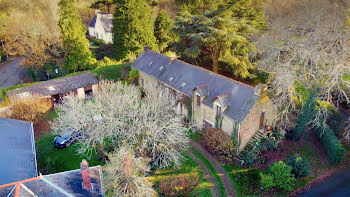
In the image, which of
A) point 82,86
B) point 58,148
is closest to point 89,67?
point 82,86

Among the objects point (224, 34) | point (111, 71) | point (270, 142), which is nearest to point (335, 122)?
point (270, 142)

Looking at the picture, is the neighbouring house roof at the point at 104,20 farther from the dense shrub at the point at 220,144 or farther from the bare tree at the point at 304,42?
the dense shrub at the point at 220,144

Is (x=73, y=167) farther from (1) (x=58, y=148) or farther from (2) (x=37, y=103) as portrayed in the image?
(2) (x=37, y=103)

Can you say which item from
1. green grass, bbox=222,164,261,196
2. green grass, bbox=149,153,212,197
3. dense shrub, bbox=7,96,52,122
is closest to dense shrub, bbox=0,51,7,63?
dense shrub, bbox=7,96,52,122

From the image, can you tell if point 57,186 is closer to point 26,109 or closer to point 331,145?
point 26,109

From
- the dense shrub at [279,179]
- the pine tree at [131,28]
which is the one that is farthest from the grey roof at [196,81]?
the pine tree at [131,28]
